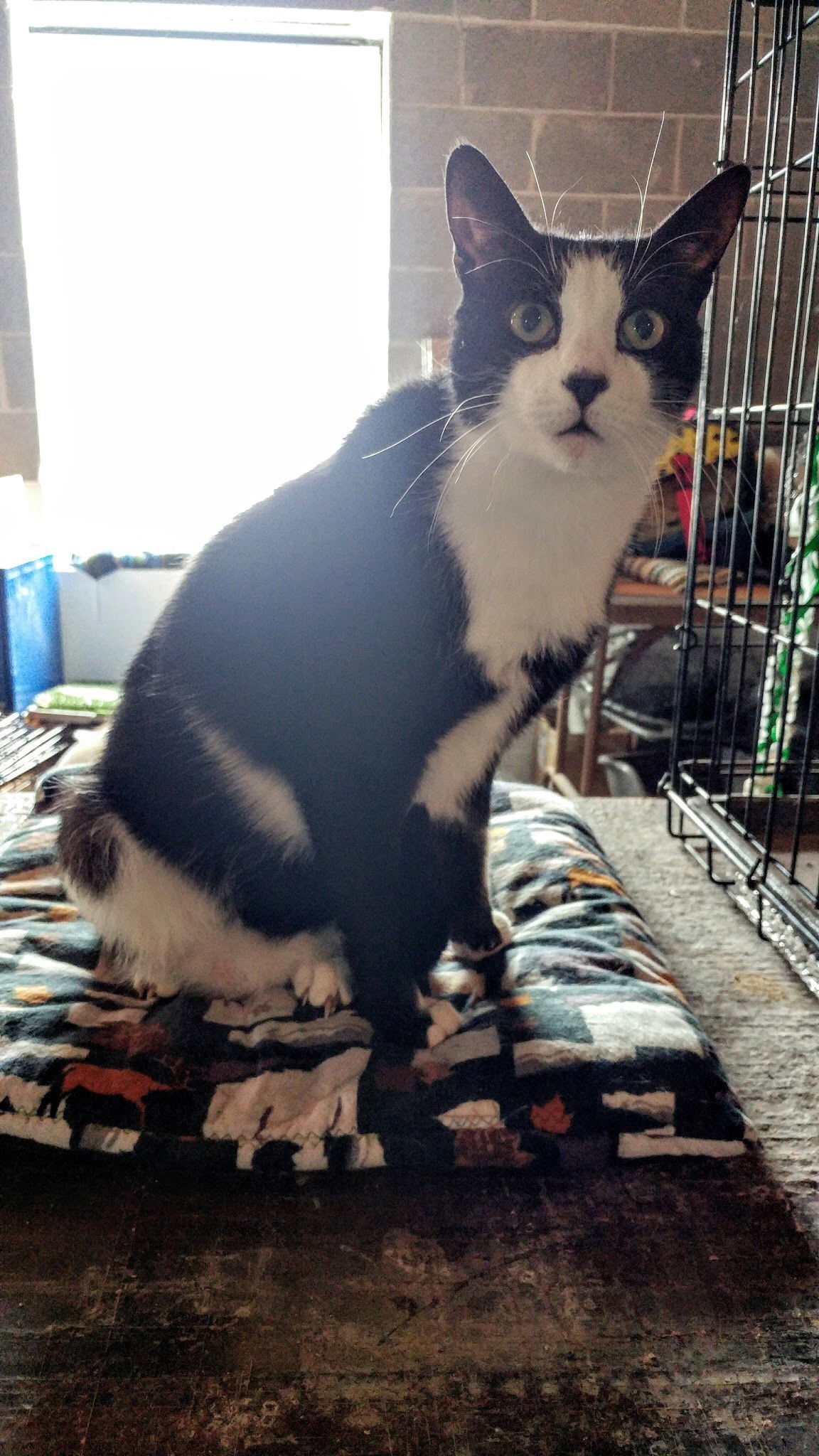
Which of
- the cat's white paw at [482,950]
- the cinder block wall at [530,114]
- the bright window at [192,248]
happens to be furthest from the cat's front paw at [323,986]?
the cinder block wall at [530,114]

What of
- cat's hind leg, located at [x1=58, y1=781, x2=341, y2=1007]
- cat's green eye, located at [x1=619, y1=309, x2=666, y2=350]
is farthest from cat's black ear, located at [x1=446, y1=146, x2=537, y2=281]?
cat's hind leg, located at [x1=58, y1=781, x2=341, y2=1007]

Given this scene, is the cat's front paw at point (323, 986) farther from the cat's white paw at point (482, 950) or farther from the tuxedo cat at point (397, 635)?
the cat's white paw at point (482, 950)

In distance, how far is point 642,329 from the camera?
750 mm

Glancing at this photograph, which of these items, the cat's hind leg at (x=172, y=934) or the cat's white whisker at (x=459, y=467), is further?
the cat's hind leg at (x=172, y=934)

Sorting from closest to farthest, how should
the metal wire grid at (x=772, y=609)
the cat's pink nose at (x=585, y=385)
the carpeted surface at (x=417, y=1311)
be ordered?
the carpeted surface at (x=417, y=1311), the cat's pink nose at (x=585, y=385), the metal wire grid at (x=772, y=609)

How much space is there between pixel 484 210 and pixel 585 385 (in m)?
0.18

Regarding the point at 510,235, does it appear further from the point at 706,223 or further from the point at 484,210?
the point at 706,223

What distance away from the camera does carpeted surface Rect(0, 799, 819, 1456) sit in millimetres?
538

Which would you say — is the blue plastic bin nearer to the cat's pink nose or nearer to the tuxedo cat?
the tuxedo cat

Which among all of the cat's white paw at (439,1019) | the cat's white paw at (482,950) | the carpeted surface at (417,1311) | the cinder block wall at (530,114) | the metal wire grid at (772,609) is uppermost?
the cinder block wall at (530,114)

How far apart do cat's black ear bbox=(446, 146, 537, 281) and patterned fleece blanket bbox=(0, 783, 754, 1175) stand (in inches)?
24.9

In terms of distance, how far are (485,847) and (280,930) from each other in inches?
9.1

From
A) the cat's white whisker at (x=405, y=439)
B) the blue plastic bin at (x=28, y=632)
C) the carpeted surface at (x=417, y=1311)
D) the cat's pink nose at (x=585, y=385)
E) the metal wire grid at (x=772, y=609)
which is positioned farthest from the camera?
the blue plastic bin at (x=28, y=632)

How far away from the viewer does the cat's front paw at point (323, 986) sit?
887 mm
